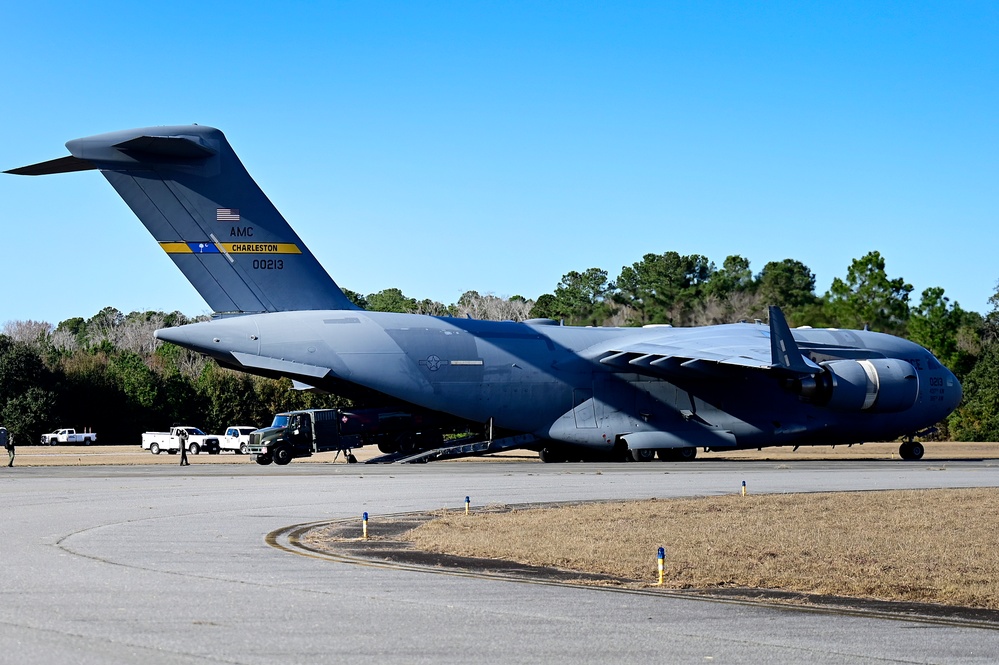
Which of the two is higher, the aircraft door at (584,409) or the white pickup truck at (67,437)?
the aircraft door at (584,409)

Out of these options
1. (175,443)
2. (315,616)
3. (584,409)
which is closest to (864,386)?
(584,409)

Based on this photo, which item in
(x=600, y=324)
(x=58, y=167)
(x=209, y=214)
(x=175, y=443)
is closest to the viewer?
(x=58, y=167)

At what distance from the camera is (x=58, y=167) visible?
3425cm

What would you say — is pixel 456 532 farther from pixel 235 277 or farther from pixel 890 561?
pixel 235 277

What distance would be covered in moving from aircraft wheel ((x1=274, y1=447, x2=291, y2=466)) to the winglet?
647 inches

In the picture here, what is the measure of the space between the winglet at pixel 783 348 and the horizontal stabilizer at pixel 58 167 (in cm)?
2074

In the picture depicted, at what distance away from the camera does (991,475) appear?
30391mm

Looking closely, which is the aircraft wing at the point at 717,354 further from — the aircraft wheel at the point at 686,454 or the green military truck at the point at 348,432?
the green military truck at the point at 348,432

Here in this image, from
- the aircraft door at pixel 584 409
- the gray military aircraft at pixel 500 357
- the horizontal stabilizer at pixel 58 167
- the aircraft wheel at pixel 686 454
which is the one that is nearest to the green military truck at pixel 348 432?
the gray military aircraft at pixel 500 357

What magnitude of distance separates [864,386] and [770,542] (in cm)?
2616

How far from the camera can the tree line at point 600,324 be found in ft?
188

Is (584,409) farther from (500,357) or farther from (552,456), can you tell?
(500,357)

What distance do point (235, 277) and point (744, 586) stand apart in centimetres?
2664

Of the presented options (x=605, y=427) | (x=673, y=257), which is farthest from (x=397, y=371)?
(x=673, y=257)
